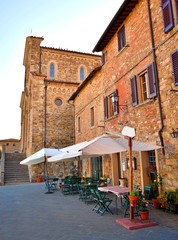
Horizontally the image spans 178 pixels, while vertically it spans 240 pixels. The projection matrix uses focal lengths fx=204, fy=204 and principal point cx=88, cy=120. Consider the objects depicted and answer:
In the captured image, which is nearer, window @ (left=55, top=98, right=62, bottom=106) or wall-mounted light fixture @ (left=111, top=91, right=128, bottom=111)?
wall-mounted light fixture @ (left=111, top=91, right=128, bottom=111)

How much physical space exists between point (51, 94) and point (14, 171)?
8.27 metres

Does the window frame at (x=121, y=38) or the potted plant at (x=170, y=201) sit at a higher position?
the window frame at (x=121, y=38)

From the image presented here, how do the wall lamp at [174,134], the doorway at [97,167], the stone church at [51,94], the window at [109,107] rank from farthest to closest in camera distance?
the stone church at [51,94] → the doorway at [97,167] → the window at [109,107] → the wall lamp at [174,134]

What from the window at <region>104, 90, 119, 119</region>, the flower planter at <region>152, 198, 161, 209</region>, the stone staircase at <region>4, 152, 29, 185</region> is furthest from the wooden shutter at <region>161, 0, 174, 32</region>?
the stone staircase at <region>4, 152, 29, 185</region>

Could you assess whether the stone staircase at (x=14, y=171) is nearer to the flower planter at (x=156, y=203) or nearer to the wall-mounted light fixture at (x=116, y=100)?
the wall-mounted light fixture at (x=116, y=100)

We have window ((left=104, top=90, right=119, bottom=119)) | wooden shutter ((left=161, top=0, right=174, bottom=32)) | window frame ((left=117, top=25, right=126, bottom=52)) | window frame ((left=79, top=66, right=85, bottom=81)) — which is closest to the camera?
wooden shutter ((left=161, top=0, right=174, bottom=32))

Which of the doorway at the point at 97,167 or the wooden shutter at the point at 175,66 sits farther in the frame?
the doorway at the point at 97,167

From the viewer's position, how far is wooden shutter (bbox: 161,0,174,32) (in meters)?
6.91

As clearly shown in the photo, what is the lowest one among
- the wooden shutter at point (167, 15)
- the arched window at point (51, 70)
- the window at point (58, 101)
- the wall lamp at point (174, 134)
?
the wall lamp at point (174, 134)

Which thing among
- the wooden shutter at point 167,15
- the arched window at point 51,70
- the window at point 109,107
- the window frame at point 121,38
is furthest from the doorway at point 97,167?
the arched window at point 51,70

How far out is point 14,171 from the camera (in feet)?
62.1

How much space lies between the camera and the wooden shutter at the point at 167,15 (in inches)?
272

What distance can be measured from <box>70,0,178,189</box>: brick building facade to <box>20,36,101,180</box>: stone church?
8.14 meters

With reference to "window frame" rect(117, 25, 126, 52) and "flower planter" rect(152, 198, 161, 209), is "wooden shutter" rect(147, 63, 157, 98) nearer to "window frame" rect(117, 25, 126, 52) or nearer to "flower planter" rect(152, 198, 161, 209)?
"window frame" rect(117, 25, 126, 52)
